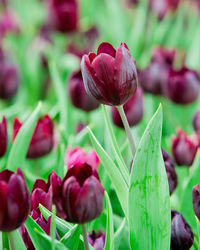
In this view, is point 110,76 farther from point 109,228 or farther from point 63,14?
point 63,14

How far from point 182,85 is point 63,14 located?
72 cm

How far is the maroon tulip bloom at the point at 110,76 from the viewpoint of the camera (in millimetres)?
603

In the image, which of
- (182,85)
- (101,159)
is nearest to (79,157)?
(101,159)

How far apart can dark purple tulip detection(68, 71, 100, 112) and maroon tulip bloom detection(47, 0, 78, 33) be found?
2.13 feet

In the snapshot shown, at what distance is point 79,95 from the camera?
106cm

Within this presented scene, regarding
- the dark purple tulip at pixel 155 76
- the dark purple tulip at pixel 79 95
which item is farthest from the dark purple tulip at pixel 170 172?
the dark purple tulip at pixel 155 76

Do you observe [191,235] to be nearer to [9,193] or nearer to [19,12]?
[9,193]

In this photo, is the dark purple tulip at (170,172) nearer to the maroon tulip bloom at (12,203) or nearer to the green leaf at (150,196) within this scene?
the green leaf at (150,196)

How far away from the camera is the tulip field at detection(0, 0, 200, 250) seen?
0.60 metres

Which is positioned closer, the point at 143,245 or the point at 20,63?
the point at 143,245

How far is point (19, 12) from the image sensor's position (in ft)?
8.09

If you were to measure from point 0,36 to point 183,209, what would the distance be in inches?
47.9

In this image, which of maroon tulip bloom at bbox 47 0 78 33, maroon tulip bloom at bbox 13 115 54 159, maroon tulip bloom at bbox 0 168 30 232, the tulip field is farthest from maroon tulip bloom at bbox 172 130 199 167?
maroon tulip bloom at bbox 47 0 78 33

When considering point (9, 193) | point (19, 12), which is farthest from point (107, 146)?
point (19, 12)
